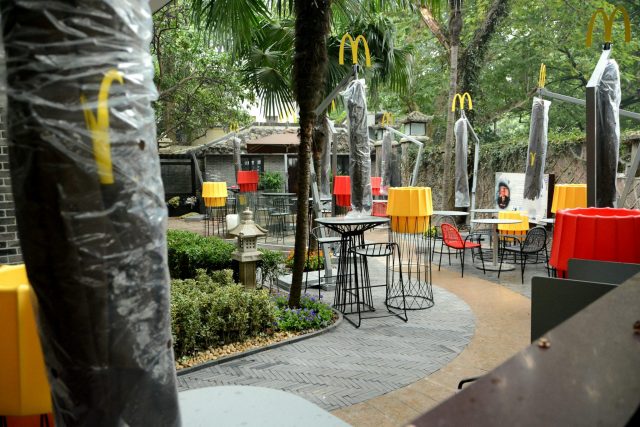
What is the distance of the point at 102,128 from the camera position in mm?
935

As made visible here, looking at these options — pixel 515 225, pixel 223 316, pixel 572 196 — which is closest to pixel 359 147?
pixel 572 196

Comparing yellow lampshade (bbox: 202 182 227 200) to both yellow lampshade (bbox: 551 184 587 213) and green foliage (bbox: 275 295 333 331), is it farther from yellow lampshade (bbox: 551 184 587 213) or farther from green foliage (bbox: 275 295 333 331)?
yellow lampshade (bbox: 551 184 587 213)

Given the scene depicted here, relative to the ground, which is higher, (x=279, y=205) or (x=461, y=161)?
(x=461, y=161)

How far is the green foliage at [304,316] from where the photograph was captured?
5.10 m

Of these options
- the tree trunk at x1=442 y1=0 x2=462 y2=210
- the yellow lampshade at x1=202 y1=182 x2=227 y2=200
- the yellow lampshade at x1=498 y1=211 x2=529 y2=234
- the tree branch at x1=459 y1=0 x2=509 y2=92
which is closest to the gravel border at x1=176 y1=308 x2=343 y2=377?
the yellow lampshade at x1=498 y1=211 x2=529 y2=234

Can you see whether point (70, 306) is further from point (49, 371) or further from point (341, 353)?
point (341, 353)

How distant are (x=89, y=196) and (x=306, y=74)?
180 inches

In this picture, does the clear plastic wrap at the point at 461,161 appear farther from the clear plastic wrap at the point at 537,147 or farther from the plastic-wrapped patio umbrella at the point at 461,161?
the clear plastic wrap at the point at 537,147

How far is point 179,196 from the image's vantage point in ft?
66.4

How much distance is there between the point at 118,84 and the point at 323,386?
10.9 ft

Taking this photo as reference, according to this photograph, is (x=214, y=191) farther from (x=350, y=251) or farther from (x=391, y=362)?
(x=391, y=362)

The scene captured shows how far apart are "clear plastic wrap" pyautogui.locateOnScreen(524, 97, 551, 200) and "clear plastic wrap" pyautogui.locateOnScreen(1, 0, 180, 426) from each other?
798 cm

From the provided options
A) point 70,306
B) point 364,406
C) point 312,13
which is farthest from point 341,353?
point 70,306

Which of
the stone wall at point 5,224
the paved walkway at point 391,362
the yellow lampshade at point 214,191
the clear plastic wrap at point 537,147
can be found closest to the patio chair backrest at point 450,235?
the clear plastic wrap at point 537,147
